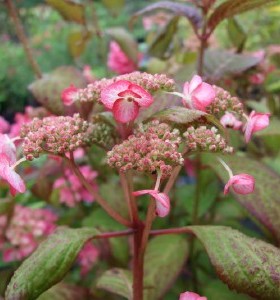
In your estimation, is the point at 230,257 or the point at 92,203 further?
the point at 92,203

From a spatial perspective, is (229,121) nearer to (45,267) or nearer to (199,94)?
(199,94)

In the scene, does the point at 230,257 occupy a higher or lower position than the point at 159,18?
lower

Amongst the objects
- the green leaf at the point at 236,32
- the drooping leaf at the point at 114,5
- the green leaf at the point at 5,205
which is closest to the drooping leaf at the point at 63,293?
the green leaf at the point at 5,205

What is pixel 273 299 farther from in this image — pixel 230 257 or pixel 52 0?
pixel 52 0

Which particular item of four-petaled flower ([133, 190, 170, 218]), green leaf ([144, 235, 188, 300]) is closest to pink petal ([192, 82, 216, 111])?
four-petaled flower ([133, 190, 170, 218])

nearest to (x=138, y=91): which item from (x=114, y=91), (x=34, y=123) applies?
(x=114, y=91)

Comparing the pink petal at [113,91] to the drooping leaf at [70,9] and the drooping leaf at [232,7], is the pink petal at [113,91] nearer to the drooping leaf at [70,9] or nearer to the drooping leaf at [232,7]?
the drooping leaf at [232,7]
